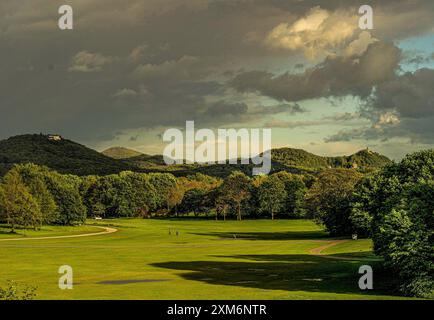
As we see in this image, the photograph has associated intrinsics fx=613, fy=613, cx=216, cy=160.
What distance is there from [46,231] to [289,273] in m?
100

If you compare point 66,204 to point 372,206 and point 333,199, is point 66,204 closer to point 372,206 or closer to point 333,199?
point 333,199

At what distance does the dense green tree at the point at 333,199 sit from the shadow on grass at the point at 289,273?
139 ft

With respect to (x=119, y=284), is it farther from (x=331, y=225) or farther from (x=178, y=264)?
(x=331, y=225)

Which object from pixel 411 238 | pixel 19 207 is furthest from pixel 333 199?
pixel 411 238

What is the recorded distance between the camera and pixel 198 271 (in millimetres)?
66812

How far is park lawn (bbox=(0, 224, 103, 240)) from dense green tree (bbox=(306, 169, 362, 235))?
56.4 m

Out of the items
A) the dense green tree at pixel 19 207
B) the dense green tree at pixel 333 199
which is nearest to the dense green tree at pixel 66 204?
the dense green tree at pixel 19 207

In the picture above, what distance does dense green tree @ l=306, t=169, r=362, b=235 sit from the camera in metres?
125

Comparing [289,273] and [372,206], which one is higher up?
[372,206]

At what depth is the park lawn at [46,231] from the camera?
137m

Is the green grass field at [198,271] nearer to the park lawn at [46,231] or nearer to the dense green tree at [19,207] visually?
the park lawn at [46,231]

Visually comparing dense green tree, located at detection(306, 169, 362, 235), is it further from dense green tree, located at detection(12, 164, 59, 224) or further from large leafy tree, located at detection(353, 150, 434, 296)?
dense green tree, located at detection(12, 164, 59, 224)

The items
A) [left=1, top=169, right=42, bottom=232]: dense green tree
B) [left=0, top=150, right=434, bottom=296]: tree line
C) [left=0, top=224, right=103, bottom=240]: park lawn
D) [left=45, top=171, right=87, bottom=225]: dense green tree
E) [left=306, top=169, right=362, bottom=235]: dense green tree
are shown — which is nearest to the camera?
[left=0, top=150, right=434, bottom=296]: tree line

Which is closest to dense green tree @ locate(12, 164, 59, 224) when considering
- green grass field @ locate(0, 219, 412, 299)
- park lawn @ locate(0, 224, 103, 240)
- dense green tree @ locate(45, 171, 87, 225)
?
dense green tree @ locate(45, 171, 87, 225)
